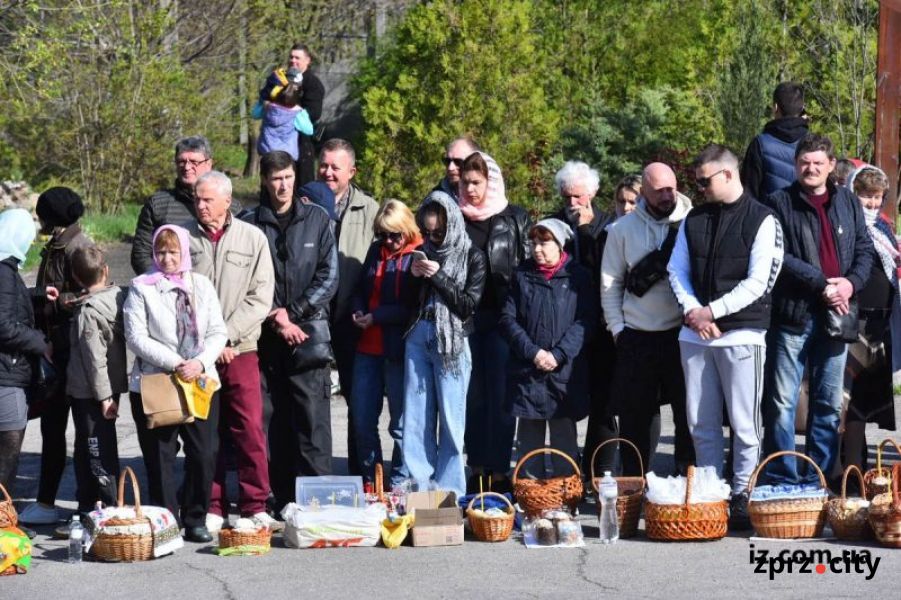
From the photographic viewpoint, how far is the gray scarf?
862 cm

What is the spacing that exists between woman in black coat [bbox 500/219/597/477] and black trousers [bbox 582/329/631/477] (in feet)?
1.01

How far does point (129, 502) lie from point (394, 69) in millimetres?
12714

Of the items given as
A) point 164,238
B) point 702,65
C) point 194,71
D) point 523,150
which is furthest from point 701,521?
point 194,71

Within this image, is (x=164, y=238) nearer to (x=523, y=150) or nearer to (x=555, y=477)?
(x=555, y=477)

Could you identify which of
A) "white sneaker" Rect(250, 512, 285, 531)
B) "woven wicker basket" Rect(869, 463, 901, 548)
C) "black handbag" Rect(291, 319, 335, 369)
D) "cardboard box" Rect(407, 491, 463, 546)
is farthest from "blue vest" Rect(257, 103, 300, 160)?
"woven wicker basket" Rect(869, 463, 901, 548)

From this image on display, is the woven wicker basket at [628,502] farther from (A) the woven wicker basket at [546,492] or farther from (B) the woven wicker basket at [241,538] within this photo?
(B) the woven wicker basket at [241,538]

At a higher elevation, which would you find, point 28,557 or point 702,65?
point 702,65

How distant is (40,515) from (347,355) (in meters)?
1.99

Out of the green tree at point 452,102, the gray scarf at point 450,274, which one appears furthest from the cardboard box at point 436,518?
the green tree at point 452,102

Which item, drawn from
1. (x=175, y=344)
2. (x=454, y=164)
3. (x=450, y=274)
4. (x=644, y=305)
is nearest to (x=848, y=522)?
(x=644, y=305)

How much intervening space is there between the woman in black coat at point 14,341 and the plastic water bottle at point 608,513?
3.14m

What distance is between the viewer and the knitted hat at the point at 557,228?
338 inches

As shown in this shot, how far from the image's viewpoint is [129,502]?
9055mm

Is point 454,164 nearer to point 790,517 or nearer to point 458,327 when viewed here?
point 458,327
